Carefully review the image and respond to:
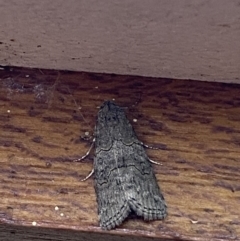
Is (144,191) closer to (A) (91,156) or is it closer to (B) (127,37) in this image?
(A) (91,156)

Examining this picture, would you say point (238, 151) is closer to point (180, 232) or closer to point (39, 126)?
point (180, 232)

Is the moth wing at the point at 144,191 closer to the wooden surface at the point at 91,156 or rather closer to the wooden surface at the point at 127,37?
the wooden surface at the point at 91,156

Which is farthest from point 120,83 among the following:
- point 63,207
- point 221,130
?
point 63,207

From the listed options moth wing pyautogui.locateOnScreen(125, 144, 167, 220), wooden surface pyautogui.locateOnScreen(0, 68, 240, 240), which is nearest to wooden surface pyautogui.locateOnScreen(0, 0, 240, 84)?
wooden surface pyautogui.locateOnScreen(0, 68, 240, 240)

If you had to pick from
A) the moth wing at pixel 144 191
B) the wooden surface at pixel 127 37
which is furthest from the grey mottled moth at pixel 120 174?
the wooden surface at pixel 127 37

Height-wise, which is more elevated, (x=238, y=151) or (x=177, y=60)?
(x=177, y=60)
